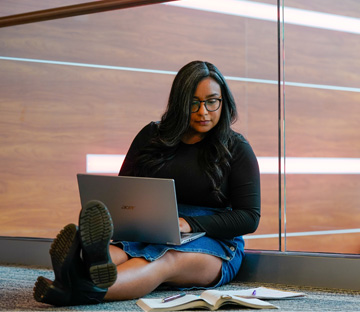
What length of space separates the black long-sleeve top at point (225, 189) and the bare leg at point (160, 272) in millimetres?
108

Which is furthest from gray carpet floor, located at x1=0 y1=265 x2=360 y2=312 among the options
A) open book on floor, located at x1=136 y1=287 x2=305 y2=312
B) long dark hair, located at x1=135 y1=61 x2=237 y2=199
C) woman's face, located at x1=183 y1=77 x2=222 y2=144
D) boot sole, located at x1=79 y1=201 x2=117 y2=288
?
woman's face, located at x1=183 y1=77 x2=222 y2=144

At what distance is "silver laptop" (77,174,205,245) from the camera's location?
183 centimetres

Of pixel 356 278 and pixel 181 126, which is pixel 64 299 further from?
pixel 356 278

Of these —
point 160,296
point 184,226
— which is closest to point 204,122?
point 184,226

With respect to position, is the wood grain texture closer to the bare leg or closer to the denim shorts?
the denim shorts

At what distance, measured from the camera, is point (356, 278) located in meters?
2.02

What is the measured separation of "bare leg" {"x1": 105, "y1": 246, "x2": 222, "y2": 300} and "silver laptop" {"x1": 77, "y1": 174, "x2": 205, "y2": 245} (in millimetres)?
66

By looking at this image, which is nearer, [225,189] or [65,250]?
[65,250]

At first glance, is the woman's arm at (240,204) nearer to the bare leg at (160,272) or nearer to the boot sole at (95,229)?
the bare leg at (160,272)

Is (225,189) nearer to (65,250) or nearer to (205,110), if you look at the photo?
(205,110)

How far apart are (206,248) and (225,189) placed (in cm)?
24

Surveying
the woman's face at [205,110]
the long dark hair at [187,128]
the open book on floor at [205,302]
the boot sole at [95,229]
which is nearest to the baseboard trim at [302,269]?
the long dark hair at [187,128]

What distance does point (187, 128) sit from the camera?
2.18 m

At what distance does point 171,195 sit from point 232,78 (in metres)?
0.78
